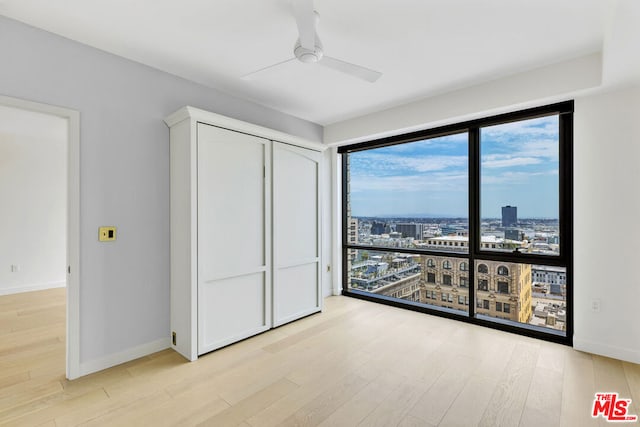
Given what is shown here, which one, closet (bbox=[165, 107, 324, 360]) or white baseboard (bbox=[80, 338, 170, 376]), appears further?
closet (bbox=[165, 107, 324, 360])

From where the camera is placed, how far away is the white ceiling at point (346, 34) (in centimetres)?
197

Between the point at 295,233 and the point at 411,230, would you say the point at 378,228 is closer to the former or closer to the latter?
the point at 411,230

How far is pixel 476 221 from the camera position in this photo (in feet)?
11.3

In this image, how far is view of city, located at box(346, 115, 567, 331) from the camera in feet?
9.98

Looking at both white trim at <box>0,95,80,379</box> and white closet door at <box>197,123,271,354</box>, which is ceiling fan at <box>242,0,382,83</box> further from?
white trim at <box>0,95,80,379</box>

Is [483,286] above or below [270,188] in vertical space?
below

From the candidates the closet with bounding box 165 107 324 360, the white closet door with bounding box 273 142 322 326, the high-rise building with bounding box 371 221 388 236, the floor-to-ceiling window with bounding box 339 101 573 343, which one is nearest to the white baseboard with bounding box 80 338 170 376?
the closet with bounding box 165 107 324 360

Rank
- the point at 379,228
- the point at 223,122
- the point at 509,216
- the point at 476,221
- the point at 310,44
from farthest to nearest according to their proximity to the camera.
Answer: the point at 379,228
the point at 476,221
the point at 509,216
the point at 223,122
the point at 310,44

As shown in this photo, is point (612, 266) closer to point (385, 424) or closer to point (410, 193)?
point (410, 193)

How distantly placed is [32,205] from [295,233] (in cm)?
481

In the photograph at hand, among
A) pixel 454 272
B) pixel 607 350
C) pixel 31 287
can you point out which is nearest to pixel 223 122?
pixel 454 272

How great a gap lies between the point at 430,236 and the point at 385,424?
2.48m

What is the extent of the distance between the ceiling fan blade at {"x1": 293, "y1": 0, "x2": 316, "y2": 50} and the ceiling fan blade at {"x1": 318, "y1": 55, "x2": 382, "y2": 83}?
17cm

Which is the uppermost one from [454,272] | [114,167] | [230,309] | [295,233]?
[114,167]
